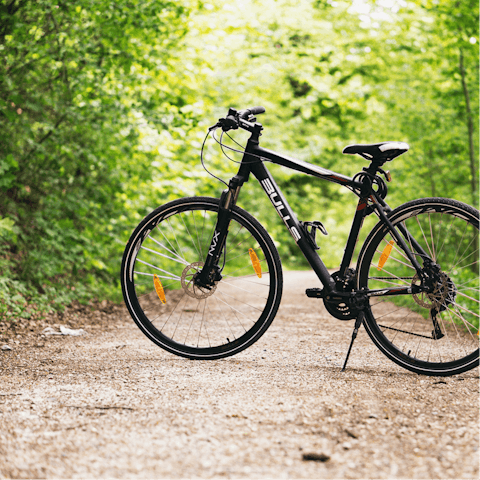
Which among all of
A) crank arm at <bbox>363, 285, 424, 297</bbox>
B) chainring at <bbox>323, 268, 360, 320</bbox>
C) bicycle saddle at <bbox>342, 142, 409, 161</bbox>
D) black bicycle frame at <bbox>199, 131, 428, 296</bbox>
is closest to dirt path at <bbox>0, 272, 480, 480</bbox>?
chainring at <bbox>323, 268, 360, 320</bbox>

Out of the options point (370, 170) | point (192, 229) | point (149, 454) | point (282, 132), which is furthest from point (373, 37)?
point (149, 454)

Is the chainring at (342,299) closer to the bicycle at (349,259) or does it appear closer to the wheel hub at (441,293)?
the bicycle at (349,259)

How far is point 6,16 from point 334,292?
12.8ft

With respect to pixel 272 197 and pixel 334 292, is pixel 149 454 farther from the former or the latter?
pixel 272 197

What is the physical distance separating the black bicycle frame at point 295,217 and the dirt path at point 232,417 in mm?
565

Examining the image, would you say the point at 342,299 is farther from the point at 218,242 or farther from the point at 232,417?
the point at 232,417

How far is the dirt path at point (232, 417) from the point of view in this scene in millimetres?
1733

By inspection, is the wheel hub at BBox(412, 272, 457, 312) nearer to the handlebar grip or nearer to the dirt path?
the dirt path

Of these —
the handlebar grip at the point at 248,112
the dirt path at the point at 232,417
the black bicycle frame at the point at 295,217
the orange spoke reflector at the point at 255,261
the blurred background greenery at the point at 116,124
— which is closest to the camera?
the dirt path at the point at 232,417

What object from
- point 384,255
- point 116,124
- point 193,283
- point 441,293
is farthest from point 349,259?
point 116,124

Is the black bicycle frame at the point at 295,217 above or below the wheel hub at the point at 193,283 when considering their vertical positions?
above

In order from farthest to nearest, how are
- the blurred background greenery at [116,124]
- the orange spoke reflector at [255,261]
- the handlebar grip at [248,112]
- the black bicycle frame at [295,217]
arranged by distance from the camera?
1. the blurred background greenery at [116,124]
2. the orange spoke reflector at [255,261]
3. the handlebar grip at [248,112]
4. the black bicycle frame at [295,217]

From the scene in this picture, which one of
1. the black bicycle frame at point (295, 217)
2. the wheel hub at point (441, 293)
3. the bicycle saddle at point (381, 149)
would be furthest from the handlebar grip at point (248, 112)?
the wheel hub at point (441, 293)

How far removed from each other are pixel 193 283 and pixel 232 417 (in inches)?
46.6
